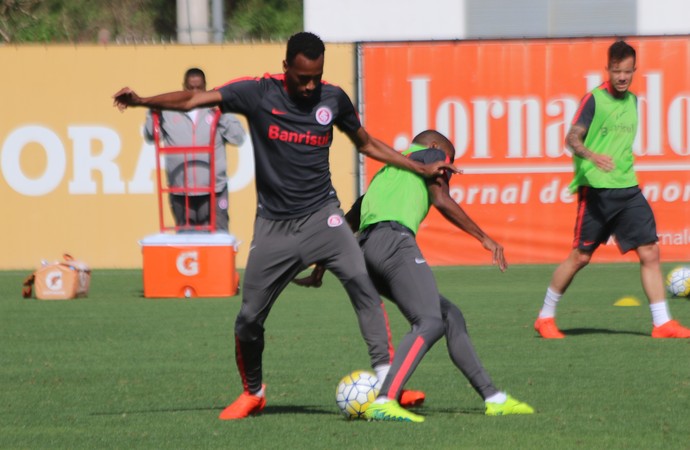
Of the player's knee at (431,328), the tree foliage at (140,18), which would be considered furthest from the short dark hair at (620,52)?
the tree foliage at (140,18)

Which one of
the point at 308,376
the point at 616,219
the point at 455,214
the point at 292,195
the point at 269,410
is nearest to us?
the point at 292,195

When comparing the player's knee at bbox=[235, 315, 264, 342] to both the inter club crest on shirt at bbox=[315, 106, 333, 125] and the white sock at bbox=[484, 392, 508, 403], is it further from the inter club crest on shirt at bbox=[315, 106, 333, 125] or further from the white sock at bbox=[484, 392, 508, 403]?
the white sock at bbox=[484, 392, 508, 403]

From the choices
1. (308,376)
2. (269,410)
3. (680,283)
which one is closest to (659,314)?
(308,376)

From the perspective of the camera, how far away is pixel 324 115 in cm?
741

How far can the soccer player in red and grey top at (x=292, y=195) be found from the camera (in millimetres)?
7359

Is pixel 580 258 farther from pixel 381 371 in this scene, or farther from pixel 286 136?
pixel 286 136

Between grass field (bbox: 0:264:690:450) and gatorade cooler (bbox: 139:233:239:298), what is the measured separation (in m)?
0.29

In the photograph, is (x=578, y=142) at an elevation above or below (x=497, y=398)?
above

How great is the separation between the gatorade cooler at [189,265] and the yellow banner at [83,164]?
3765 mm

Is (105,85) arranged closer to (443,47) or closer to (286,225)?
(443,47)

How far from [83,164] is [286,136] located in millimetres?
11634

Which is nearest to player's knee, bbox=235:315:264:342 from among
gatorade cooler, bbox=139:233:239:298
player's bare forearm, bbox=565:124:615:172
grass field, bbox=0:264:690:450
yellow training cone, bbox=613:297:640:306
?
grass field, bbox=0:264:690:450

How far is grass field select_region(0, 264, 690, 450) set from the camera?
273 inches

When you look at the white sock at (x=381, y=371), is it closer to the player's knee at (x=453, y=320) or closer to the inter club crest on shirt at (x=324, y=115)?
the player's knee at (x=453, y=320)
